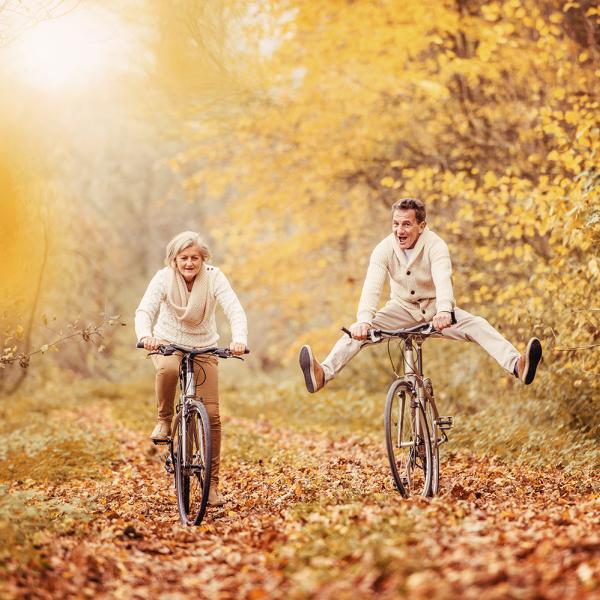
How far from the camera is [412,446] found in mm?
6727

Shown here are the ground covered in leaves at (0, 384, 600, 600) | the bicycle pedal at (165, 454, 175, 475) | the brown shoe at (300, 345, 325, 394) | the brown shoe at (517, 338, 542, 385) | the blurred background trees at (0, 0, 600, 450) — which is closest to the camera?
the ground covered in leaves at (0, 384, 600, 600)

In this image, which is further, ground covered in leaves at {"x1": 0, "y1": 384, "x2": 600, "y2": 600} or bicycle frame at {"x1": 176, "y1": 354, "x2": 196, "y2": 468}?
bicycle frame at {"x1": 176, "y1": 354, "x2": 196, "y2": 468}

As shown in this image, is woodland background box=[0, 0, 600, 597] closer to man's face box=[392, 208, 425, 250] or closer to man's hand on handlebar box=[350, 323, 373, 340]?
man's face box=[392, 208, 425, 250]

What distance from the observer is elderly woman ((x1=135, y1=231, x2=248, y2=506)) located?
→ 6883mm

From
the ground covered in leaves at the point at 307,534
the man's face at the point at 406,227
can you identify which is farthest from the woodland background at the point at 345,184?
the man's face at the point at 406,227

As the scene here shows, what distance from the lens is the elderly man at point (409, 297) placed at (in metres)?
6.53

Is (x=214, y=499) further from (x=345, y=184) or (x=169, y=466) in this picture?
(x=345, y=184)

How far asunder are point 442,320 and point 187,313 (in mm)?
1995

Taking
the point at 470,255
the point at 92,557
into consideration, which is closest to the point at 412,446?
the point at 92,557

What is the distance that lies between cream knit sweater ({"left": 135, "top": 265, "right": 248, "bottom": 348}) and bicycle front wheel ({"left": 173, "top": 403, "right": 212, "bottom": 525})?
591 mm

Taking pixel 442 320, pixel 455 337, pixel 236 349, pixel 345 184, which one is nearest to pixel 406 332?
pixel 442 320

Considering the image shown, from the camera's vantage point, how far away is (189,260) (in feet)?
22.6

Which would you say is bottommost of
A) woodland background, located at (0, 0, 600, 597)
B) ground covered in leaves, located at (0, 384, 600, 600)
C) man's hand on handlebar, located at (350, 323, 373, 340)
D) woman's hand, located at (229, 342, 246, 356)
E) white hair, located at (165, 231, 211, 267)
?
ground covered in leaves, located at (0, 384, 600, 600)

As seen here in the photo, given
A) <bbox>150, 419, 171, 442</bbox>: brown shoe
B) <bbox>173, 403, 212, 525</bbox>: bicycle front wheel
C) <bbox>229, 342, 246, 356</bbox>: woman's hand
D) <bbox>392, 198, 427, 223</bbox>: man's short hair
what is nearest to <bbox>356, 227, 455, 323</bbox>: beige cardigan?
<bbox>392, 198, 427, 223</bbox>: man's short hair
